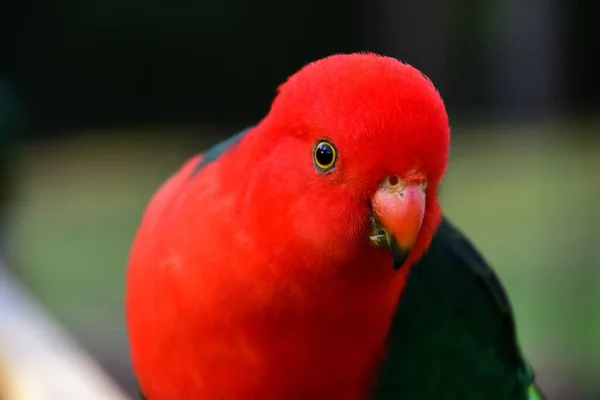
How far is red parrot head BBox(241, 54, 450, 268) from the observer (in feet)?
2.18

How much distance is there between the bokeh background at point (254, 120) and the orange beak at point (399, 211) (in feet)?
6.35

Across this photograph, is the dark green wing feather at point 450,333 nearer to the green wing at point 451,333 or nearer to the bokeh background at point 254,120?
the green wing at point 451,333

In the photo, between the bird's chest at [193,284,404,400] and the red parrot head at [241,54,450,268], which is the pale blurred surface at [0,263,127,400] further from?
the red parrot head at [241,54,450,268]

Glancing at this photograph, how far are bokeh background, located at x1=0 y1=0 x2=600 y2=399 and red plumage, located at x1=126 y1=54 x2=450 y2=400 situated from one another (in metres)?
1.69

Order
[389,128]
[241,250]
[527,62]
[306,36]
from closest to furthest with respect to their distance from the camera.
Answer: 1. [389,128]
2. [241,250]
3. [527,62]
4. [306,36]

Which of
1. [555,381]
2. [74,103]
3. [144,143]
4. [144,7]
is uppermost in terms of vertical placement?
[144,7]

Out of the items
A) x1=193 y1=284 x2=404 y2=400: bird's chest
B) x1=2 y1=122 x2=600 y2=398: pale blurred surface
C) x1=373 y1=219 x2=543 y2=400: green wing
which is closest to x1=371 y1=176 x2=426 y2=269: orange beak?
x1=193 y1=284 x2=404 y2=400: bird's chest

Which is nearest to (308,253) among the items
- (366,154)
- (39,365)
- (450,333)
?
(366,154)

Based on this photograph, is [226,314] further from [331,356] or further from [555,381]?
[555,381]

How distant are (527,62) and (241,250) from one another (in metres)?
2.48

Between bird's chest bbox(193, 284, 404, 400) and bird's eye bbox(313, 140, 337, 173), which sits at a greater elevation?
bird's eye bbox(313, 140, 337, 173)

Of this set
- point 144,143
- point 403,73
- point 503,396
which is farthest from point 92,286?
point 403,73

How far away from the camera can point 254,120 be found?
13.8ft

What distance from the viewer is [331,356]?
0.83 m
